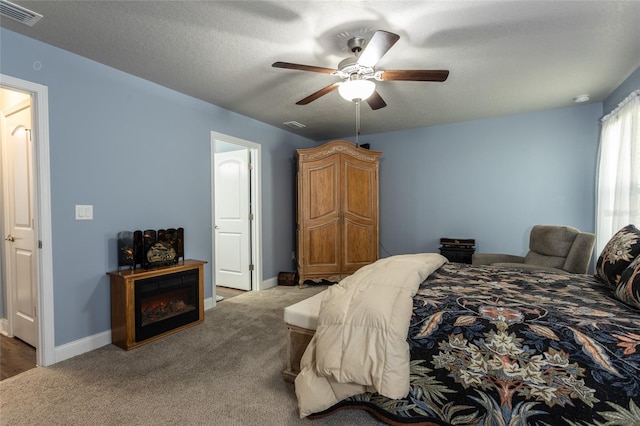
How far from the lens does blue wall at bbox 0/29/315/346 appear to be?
230 centimetres

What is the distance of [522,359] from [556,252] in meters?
2.41

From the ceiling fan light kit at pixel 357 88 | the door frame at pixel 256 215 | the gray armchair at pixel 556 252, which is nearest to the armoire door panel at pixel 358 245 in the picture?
the door frame at pixel 256 215

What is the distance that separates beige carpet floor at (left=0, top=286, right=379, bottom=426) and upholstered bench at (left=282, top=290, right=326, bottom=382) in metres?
0.12

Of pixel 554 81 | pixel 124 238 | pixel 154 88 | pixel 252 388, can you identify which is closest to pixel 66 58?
pixel 154 88

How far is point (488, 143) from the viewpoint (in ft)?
14.0

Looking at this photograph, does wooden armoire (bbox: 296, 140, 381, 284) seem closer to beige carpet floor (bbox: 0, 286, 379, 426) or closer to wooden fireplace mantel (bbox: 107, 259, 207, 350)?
beige carpet floor (bbox: 0, 286, 379, 426)

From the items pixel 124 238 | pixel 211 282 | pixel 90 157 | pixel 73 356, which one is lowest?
pixel 73 356

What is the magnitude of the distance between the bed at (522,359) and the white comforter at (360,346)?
12 centimetres

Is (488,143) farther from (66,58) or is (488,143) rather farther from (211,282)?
(66,58)

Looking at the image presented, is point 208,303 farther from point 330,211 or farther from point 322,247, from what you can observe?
point 330,211

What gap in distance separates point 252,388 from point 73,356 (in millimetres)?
1613

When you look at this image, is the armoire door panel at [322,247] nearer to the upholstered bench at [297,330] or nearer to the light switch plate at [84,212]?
the upholstered bench at [297,330]

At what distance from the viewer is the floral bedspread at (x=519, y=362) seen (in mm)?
1136

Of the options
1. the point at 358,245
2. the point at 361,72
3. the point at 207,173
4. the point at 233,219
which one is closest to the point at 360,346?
the point at 361,72
